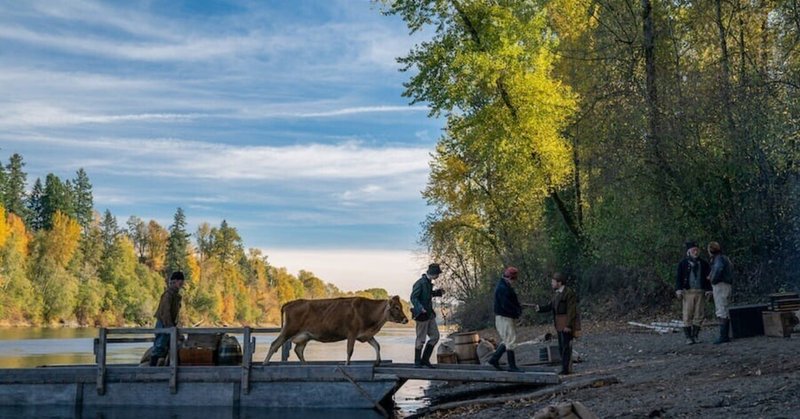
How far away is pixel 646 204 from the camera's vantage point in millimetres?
27469

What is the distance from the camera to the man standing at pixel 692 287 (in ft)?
61.8

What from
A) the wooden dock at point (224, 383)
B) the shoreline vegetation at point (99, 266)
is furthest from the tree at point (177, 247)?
the wooden dock at point (224, 383)

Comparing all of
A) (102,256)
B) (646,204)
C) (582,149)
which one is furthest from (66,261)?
(646,204)

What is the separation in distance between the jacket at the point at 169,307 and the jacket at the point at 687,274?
38.6ft

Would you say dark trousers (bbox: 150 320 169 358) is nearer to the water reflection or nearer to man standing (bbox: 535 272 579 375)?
the water reflection

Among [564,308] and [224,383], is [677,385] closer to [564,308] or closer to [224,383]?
[564,308]

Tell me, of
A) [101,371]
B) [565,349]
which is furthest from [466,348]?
[101,371]

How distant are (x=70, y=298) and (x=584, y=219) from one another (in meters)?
89.8

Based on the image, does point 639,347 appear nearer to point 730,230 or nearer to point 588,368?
point 588,368

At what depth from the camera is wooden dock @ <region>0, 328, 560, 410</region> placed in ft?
55.0

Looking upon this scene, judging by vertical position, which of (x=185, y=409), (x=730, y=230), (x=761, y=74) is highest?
(x=761, y=74)

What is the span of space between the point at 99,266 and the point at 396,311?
120777mm

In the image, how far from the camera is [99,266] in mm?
127438

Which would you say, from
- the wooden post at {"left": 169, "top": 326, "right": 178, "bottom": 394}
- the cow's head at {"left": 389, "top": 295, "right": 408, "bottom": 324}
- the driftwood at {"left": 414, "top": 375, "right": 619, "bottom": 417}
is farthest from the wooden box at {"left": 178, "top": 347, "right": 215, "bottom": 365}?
the driftwood at {"left": 414, "top": 375, "right": 619, "bottom": 417}
